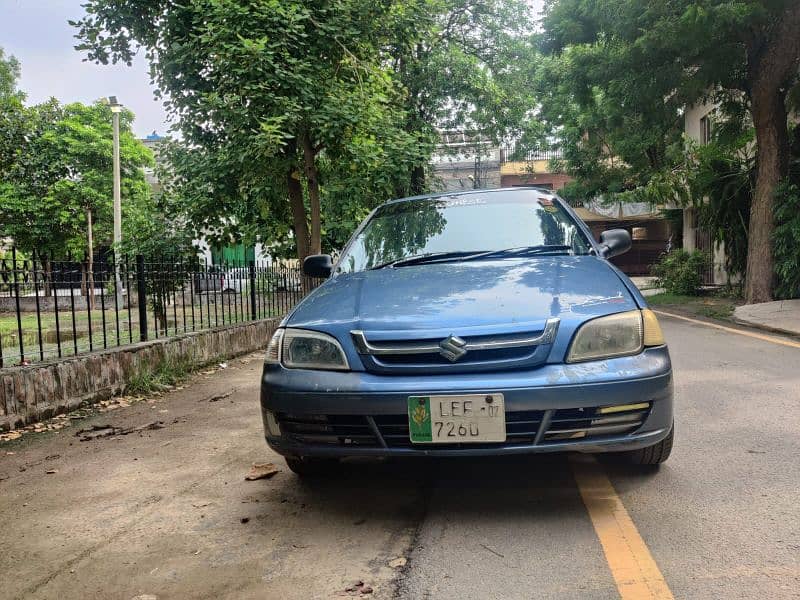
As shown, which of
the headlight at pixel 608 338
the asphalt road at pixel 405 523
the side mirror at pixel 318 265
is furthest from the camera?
the side mirror at pixel 318 265

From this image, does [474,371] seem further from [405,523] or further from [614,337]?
[405,523]

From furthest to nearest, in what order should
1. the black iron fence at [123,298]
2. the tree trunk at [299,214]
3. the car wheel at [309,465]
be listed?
the tree trunk at [299,214] < the black iron fence at [123,298] < the car wheel at [309,465]

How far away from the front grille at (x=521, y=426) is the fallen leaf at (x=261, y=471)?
897 millimetres

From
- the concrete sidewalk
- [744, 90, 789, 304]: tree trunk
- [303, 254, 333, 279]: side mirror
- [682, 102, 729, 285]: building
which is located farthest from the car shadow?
[682, 102, 729, 285]: building

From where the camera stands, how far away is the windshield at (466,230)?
13.5 ft

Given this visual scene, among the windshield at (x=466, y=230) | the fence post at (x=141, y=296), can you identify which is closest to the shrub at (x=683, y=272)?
the windshield at (x=466, y=230)

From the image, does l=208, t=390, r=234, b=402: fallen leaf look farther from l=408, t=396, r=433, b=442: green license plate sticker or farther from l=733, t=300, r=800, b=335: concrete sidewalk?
l=733, t=300, r=800, b=335: concrete sidewalk

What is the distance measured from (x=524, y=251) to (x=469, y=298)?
93 cm

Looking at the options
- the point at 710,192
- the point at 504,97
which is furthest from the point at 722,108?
the point at 504,97

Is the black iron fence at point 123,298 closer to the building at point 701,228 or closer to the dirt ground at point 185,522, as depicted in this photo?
the dirt ground at point 185,522

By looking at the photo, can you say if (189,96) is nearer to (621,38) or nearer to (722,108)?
(621,38)

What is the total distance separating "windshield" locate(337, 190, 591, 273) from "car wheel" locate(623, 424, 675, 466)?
1.20 m

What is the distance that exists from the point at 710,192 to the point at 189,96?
12.7 metres

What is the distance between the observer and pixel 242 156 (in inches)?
319
